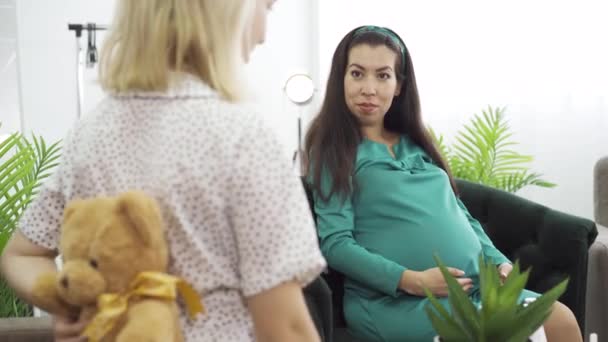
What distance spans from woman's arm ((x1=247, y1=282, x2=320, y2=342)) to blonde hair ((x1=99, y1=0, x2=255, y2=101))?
0.85ft

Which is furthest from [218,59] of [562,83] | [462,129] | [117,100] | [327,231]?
[562,83]

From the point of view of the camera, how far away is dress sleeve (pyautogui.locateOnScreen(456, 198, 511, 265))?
217 centimetres

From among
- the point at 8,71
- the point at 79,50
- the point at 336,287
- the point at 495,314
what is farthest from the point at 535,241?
the point at 8,71

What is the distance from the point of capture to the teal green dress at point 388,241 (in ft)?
6.46

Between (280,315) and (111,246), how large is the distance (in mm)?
224

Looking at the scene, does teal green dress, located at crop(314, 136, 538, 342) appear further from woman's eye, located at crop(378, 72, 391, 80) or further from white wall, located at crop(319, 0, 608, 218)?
white wall, located at crop(319, 0, 608, 218)

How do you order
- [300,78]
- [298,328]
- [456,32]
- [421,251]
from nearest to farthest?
[298,328] < [421,251] < [300,78] < [456,32]

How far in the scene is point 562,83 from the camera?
160 inches

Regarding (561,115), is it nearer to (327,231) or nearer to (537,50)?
(537,50)

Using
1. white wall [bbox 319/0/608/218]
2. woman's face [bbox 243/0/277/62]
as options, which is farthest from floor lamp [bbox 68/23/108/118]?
woman's face [bbox 243/0/277/62]

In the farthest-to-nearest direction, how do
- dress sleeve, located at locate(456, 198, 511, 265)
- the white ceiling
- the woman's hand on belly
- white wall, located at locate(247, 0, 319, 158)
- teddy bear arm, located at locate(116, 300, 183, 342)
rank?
white wall, located at locate(247, 0, 319, 158)
the white ceiling
dress sleeve, located at locate(456, 198, 511, 265)
the woman's hand on belly
teddy bear arm, located at locate(116, 300, 183, 342)

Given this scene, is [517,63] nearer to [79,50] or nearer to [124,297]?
[79,50]

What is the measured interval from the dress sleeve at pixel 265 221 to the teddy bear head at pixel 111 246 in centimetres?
10

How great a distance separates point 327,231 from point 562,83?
8.23 ft
